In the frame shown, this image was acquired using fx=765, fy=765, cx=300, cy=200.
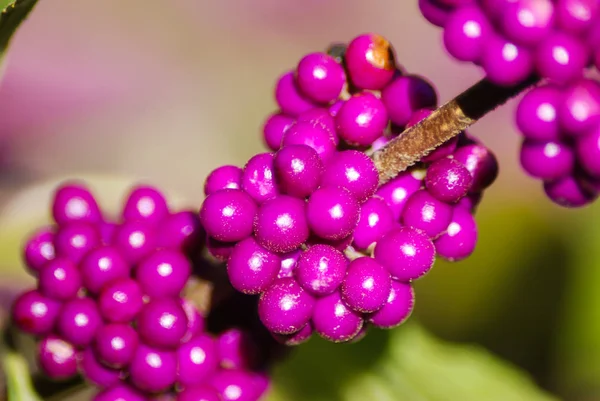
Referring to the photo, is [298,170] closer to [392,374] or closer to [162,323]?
[162,323]

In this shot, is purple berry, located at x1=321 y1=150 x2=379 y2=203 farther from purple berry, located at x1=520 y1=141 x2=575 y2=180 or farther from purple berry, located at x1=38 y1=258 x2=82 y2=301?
purple berry, located at x1=38 y1=258 x2=82 y2=301

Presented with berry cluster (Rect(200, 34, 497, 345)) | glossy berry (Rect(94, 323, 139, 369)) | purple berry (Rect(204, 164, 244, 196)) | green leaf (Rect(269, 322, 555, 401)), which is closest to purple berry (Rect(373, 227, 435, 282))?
berry cluster (Rect(200, 34, 497, 345))

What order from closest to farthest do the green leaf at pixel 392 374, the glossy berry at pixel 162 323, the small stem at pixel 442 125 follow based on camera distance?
the small stem at pixel 442 125 < the glossy berry at pixel 162 323 < the green leaf at pixel 392 374

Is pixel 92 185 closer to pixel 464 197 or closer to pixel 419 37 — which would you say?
pixel 464 197

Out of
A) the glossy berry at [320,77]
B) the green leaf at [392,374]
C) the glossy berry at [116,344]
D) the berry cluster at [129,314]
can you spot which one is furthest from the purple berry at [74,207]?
the green leaf at [392,374]

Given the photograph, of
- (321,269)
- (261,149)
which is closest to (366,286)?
(321,269)

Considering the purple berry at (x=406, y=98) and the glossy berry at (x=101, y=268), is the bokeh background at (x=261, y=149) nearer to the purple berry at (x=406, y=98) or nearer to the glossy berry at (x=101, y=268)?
the glossy berry at (x=101, y=268)
